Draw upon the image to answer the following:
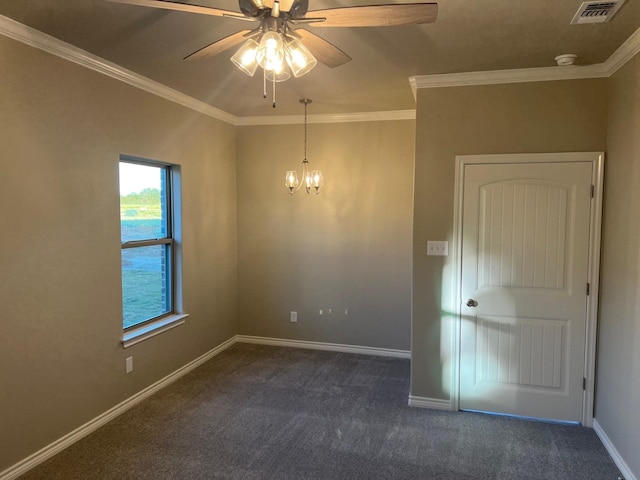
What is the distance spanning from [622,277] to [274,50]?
249 cm

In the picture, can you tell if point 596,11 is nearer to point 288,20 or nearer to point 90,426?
point 288,20

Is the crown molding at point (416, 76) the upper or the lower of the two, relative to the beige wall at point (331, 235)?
upper

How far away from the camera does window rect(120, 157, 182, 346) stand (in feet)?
11.4

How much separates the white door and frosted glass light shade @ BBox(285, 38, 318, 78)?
1823 millimetres

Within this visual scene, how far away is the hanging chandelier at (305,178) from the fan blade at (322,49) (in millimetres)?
2048

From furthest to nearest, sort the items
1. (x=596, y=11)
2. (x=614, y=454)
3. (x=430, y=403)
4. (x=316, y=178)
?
(x=316, y=178) → (x=430, y=403) → (x=614, y=454) → (x=596, y=11)

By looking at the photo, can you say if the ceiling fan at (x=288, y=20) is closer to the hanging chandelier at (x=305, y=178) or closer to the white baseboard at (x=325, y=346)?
the hanging chandelier at (x=305, y=178)

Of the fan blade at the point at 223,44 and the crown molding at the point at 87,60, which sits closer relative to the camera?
the fan blade at the point at 223,44

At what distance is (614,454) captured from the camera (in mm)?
2697

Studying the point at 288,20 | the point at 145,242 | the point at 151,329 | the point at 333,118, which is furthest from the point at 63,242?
the point at 333,118

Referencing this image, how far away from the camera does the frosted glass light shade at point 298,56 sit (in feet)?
5.77

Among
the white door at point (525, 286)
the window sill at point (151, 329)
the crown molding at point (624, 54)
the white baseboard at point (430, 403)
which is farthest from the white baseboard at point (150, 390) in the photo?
the crown molding at point (624, 54)

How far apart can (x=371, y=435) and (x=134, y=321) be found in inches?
83.2

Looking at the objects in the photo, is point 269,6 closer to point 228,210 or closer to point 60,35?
point 60,35
